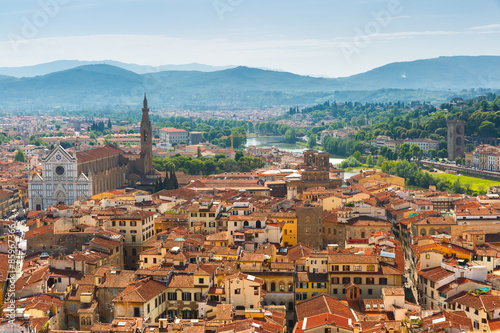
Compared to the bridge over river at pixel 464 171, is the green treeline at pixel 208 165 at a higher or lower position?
higher

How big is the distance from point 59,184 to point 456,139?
5077 centimetres

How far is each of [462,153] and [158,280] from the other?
66.2m

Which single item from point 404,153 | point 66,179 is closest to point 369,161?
point 404,153

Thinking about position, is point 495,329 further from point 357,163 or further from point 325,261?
point 357,163

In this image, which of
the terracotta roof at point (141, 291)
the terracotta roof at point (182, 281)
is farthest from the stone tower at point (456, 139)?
the terracotta roof at point (141, 291)

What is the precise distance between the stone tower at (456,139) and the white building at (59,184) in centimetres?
4817

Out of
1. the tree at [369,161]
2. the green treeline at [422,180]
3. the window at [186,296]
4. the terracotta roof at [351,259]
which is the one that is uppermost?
the terracotta roof at [351,259]

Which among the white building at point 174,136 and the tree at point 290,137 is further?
the tree at point 290,137

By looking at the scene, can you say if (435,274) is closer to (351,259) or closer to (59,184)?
(351,259)

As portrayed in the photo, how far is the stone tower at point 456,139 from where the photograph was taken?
271 ft

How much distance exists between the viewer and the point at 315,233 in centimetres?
2975

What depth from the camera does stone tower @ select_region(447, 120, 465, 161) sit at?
82.7 meters

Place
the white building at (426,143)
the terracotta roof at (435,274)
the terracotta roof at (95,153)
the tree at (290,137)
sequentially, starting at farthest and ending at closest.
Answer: the tree at (290,137), the white building at (426,143), the terracotta roof at (95,153), the terracotta roof at (435,274)

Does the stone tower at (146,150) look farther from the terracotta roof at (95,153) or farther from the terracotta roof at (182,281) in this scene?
the terracotta roof at (182,281)
